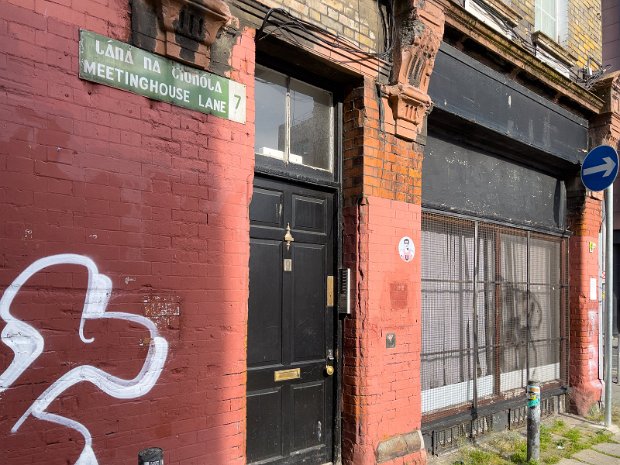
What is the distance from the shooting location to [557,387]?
308 inches

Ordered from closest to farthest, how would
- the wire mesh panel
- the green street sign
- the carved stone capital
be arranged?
the green street sign < the carved stone capital < the wire mesh panel

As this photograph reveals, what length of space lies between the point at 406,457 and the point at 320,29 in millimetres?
3824

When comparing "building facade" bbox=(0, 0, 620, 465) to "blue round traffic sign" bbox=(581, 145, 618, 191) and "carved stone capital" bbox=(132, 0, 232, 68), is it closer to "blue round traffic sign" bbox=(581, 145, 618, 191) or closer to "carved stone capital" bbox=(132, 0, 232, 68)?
"carved stone capital" bbox=(132, 0, 232, 68)

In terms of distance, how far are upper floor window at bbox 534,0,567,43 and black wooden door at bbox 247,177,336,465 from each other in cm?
540

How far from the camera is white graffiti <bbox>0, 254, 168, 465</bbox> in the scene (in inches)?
110

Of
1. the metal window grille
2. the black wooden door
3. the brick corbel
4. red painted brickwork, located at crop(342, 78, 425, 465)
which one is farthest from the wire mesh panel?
the black wooden door

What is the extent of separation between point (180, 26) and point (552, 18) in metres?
6.93

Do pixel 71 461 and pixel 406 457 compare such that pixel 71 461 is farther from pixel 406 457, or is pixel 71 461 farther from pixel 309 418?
pixel 406 457

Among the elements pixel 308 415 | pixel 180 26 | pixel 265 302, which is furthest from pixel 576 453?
pixel 180 26

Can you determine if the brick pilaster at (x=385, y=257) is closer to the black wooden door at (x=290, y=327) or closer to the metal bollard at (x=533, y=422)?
the black wooden door at (x=290, y=327)

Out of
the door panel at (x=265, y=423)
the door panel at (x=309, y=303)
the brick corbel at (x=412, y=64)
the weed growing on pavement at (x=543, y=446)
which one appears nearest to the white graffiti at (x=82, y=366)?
the door panel at (x=265, y=423)

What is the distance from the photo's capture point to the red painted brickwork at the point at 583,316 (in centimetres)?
793

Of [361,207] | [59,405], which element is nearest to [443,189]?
[361,207]

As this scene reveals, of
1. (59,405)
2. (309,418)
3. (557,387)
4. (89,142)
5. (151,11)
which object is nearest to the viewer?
(59,405)
